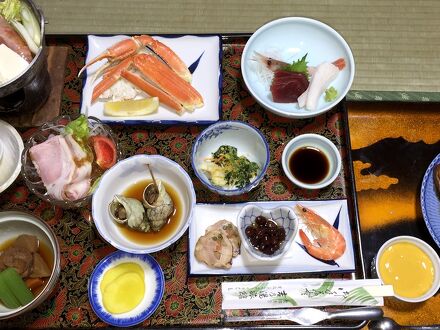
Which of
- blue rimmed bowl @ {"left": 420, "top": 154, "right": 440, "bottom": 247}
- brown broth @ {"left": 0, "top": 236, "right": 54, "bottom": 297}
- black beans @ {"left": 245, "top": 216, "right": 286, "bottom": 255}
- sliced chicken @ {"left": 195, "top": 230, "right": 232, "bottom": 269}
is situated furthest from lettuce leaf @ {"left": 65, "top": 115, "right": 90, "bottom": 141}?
blue rimmed bowl @ {"left": 420, "top": 154, "right": 440, "bottom": 247}

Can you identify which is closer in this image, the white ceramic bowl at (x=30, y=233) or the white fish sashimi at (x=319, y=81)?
the white ceramic bowl at (x=30, y=233)

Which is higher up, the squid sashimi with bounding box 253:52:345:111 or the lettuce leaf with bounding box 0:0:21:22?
the lettuce leaf with bounding box 0:0:21:22

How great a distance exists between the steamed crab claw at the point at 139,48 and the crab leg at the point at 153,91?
0.10 meters

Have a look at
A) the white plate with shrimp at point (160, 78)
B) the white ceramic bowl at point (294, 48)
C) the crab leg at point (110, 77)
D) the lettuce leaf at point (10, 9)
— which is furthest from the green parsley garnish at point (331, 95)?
the lettuce leaf at point (10, 9)

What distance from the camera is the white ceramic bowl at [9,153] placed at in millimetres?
1929

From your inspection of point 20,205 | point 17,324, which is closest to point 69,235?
point 20,205

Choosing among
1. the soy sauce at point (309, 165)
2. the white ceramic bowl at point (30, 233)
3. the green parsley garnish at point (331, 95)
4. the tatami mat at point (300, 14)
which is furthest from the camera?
the tatami mat at point (300, 14)

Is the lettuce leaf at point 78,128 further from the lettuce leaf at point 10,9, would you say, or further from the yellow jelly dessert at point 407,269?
the yellow jelly dessert at point 407,269

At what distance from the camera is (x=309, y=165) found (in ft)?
6.70

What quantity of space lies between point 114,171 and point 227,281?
64 cm

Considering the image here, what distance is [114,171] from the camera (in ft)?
6.04

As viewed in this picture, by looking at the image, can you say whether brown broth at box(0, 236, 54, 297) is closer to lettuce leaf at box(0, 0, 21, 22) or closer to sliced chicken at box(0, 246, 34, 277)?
sliced chicken at box(0, 246, 34, 277)

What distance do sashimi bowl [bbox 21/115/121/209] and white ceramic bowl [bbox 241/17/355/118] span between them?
70 cm

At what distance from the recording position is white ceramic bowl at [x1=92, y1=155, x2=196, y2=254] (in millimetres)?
1741
